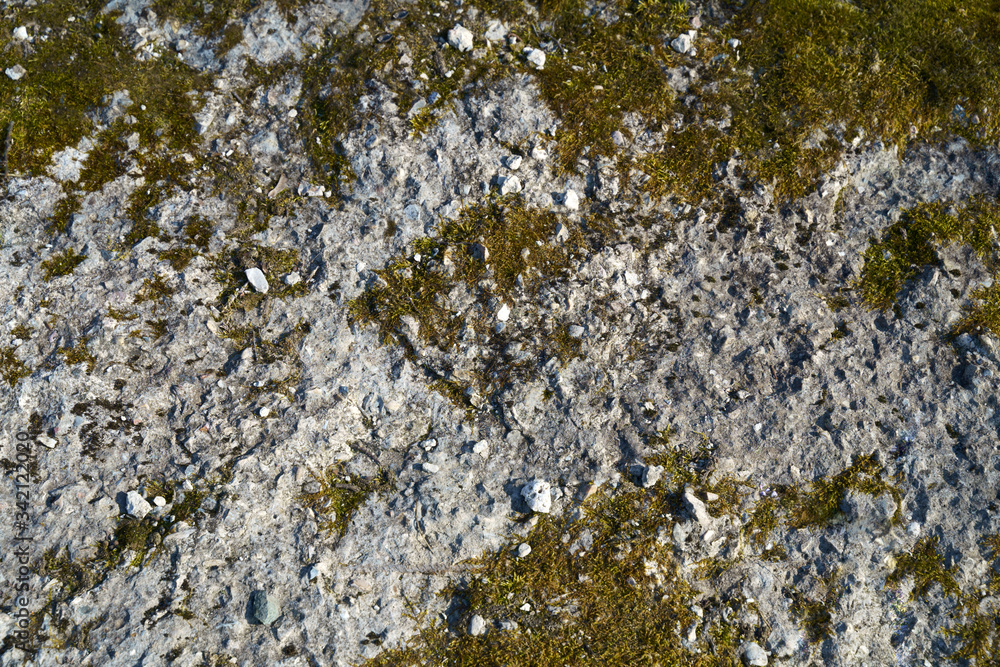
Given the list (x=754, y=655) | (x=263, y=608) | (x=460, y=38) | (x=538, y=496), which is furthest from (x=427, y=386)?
(x=460, y=38)

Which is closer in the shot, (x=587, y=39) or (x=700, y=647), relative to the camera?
(x=700, y=647)

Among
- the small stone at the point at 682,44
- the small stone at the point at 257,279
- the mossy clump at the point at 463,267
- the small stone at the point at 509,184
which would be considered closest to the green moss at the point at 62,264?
the small stone at the point at 257,279

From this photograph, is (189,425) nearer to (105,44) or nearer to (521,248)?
(521,248)

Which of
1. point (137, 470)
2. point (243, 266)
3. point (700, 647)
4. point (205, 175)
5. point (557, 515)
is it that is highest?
point (205, 175)

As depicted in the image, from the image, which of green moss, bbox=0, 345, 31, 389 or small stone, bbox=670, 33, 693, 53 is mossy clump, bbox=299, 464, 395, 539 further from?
small stone, bbox=670, 33, 693, 53

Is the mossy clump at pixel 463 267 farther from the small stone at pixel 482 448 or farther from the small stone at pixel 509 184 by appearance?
the small stone at pixel 482 448

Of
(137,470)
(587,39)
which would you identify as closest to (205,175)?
(137,470)

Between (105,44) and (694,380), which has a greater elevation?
(105,44)
